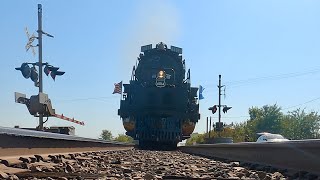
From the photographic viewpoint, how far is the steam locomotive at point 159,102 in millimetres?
16797

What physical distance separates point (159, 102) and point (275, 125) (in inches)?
2347

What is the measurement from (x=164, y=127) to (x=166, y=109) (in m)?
0.81

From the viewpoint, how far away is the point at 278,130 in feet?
236

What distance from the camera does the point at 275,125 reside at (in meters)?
72.8

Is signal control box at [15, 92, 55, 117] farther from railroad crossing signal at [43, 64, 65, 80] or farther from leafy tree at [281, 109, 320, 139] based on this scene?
leafy tree at [281, 109, 320, 139]

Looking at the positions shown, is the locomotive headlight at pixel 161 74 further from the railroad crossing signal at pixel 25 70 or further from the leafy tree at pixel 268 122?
the leafy tree at pixel 268 122

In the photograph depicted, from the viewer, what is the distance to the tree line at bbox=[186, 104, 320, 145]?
64000mm

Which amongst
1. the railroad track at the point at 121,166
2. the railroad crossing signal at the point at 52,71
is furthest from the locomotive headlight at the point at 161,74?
the railroad crossing signal at the point at 52,71

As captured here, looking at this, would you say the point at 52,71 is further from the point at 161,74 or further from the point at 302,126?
the point at 302,126

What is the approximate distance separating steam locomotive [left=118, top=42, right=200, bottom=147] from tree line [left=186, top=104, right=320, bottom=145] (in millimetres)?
41280

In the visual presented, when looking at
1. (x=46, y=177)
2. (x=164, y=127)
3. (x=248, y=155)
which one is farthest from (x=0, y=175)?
(x=164, y=127)

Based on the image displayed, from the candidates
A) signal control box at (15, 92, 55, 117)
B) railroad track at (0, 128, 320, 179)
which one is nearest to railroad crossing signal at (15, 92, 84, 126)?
signal control box at (15, 92, 55, 117)

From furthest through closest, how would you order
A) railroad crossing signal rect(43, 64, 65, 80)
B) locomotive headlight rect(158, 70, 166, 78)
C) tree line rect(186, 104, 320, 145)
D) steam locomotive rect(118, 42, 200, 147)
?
1. tree line rect(186, 104, 320, 145)
2. railroad crossing signal rect(43, 64, 65, 80)
3. locomotive headlight rect(158, 70, 166, 78)
4. steam locomotive rect(118, 42, 200, 147)

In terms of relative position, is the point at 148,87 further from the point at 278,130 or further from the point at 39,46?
the point at 278,130
